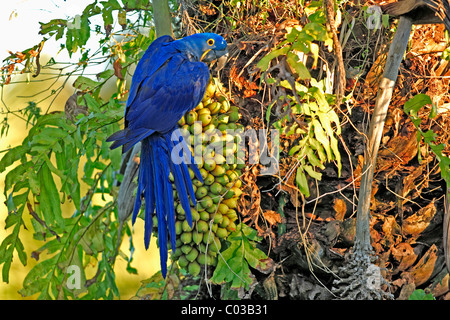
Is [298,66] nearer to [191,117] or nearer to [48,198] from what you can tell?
[191,117]

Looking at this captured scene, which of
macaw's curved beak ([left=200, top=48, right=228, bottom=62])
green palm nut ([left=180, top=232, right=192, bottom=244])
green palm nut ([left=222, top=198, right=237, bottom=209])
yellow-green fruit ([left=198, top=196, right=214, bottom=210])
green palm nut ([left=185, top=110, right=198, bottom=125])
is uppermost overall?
macaw's curved beak ([left=200, top=48, right=228, bottom=62])

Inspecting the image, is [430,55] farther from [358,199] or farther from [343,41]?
[358,199]

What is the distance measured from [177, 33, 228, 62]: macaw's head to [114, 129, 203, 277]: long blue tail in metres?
0.16

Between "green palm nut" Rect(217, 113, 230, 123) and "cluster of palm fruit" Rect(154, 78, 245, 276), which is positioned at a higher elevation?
"green palm nut" Rect(217, 113, 230, 123)

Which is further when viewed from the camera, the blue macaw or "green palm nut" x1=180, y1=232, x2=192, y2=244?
"green palm nut" x1=180, y1=232, x2=192, y2=244

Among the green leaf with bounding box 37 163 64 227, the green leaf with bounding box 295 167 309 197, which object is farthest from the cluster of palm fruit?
the green leaf with bounding box 37 163 64 227

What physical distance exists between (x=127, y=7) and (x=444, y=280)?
1.01m

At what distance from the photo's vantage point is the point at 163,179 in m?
0.77

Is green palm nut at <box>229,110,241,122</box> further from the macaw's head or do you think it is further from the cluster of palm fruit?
the macaw's head

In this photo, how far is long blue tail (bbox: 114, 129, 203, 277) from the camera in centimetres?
72

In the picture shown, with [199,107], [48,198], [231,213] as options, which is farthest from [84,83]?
[231,213]
